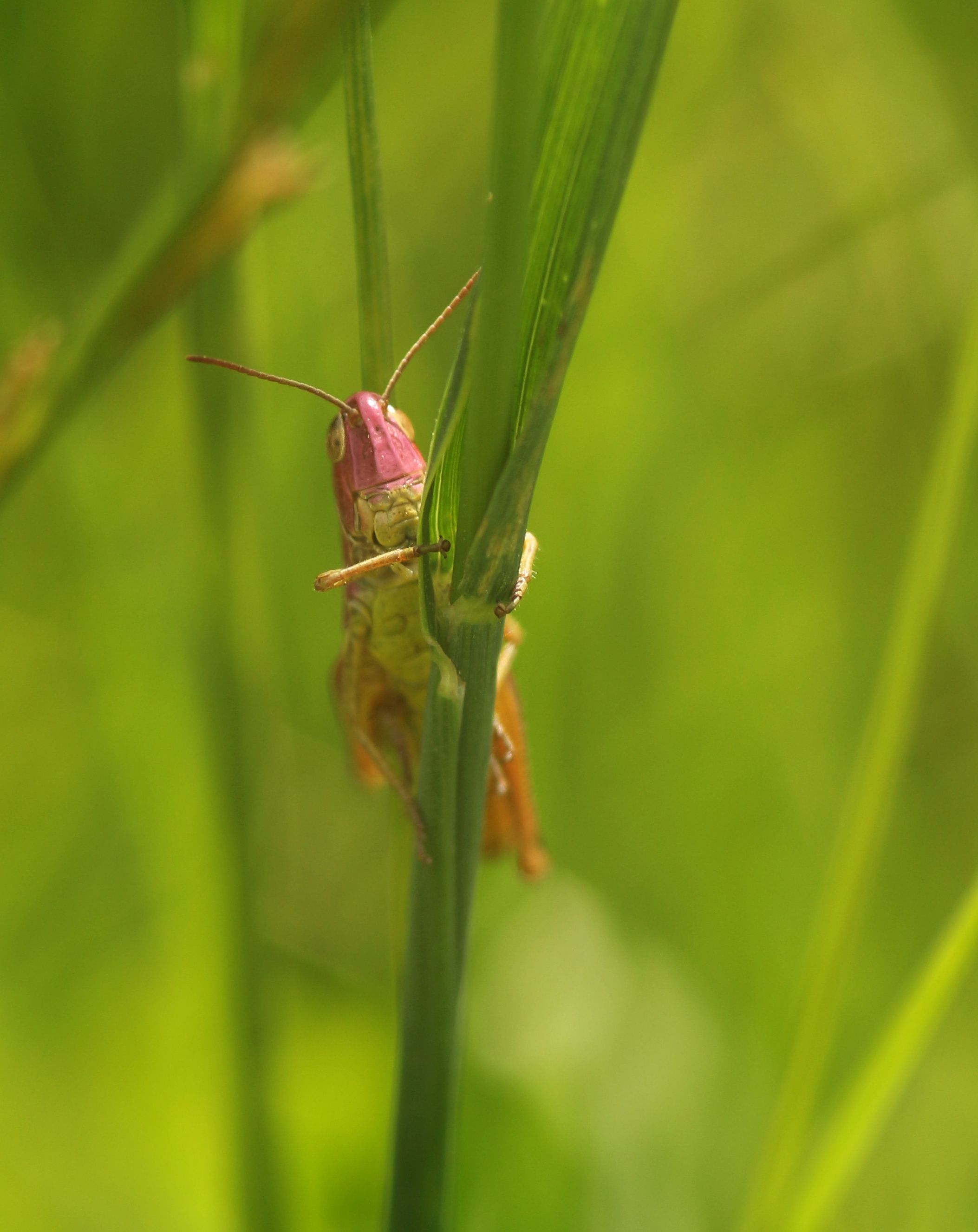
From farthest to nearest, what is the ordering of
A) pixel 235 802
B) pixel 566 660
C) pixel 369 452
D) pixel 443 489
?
pixel 566 660, pixel 235 802, pixel 369 452, pixel 443 489

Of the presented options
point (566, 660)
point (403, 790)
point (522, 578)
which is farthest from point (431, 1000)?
point (566, 660)

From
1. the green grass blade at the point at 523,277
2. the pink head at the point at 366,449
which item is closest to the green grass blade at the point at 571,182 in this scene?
the green grass blade at the point at 523,277

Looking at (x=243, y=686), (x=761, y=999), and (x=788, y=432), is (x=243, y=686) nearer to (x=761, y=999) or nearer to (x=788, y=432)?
(x=761, y=999)

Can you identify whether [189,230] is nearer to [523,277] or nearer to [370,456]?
[370,456]

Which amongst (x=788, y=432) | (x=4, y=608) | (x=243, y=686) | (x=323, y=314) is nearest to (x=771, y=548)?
(x=788, y=432)

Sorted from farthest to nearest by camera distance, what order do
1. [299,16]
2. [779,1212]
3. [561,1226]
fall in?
[561,1226] < [779,1212] < [299,16]

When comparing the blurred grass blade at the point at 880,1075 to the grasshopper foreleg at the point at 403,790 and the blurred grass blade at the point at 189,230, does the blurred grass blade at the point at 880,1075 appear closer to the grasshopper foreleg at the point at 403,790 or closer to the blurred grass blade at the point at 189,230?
the grasshopper foreleg at the point at 403,790
